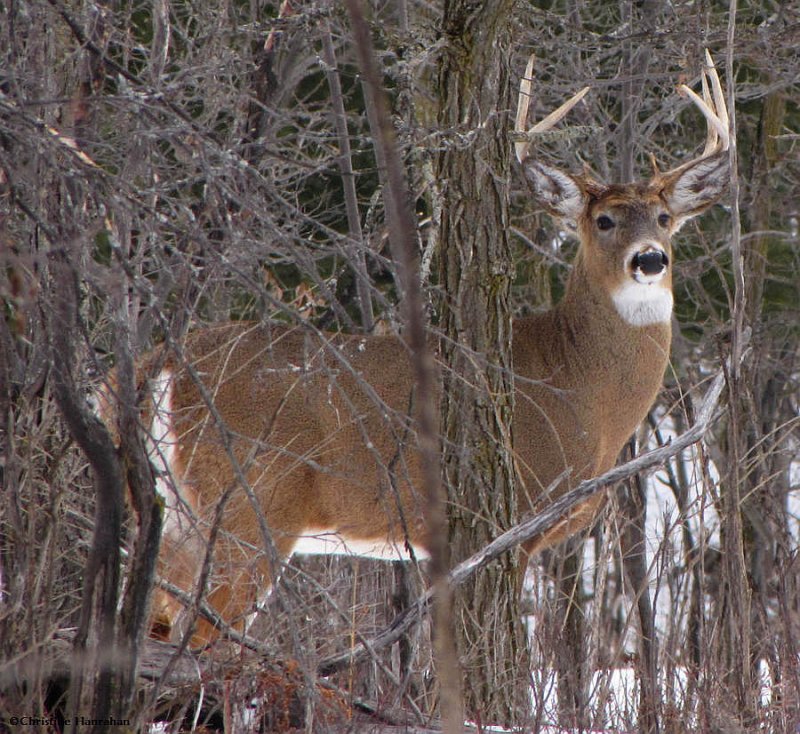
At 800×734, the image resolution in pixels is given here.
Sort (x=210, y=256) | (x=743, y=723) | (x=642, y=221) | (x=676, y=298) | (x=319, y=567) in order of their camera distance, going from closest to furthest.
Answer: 1. (x=210, y=256)
2. (x=743, y=723)
3. (x=642, y=221)
4. (x=319, y=567)
5. (x=676, y=298)

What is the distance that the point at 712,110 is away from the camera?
6473 millimetres

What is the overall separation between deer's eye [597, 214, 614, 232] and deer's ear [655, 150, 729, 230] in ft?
1.12

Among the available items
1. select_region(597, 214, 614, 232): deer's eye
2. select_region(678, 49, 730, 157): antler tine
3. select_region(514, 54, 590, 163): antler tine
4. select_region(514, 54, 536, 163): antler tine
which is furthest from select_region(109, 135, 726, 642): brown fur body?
select_region(514, 54, 536, 163): antler tine

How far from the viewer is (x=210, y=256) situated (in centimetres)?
305

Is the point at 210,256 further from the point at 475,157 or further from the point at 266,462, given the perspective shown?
the point at 266,462

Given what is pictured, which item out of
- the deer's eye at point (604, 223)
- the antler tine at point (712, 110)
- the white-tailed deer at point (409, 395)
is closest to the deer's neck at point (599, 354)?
the white-tailed deer at point (409, 395)

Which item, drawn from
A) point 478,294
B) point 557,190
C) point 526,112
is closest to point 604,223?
point 557,190

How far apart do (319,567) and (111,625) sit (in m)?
5.21

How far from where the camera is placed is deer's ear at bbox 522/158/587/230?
6637 millimetres

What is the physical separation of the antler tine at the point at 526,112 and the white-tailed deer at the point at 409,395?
2 cm

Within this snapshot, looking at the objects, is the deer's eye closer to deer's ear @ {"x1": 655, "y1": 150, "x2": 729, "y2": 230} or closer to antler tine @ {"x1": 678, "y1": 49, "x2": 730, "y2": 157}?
deer's ear @ {"x1": 655, "y1": 150, "x2": 729, "y2": 230}

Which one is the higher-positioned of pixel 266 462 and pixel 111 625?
pixel 266 462

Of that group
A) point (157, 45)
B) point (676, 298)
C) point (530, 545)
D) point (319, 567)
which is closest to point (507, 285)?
point (530, 545)

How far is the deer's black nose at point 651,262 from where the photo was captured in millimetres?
6363
